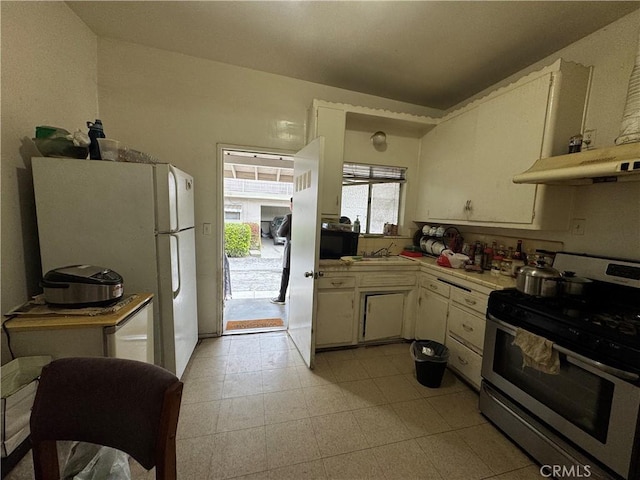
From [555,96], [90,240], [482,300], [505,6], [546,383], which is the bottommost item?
[546,383]

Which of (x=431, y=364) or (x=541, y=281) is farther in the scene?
(x=431, y=364)

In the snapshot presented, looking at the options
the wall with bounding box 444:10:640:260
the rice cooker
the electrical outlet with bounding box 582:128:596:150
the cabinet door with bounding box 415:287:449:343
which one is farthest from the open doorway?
the wall with bounding box 444:10:640:260

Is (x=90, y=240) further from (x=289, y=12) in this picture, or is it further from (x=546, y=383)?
Answer: (x=546, y=383)

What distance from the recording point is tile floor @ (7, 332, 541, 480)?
4.48ft

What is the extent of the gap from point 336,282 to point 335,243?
40 cm

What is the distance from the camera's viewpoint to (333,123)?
8.19 ft

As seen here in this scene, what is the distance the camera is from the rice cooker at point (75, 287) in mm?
1303

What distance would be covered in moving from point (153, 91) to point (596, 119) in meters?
3.53

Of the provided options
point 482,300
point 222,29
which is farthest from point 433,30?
point 482,300

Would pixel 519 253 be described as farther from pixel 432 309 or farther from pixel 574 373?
pixel 574 373

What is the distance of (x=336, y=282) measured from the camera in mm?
2426

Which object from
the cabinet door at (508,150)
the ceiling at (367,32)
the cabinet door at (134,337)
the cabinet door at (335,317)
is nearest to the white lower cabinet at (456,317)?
the cabinet door at (508,150)

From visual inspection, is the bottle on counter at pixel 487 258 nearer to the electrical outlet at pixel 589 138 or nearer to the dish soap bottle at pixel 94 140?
the electrical outlet at pixel 589 138

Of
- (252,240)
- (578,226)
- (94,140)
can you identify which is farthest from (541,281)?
(252,240)
